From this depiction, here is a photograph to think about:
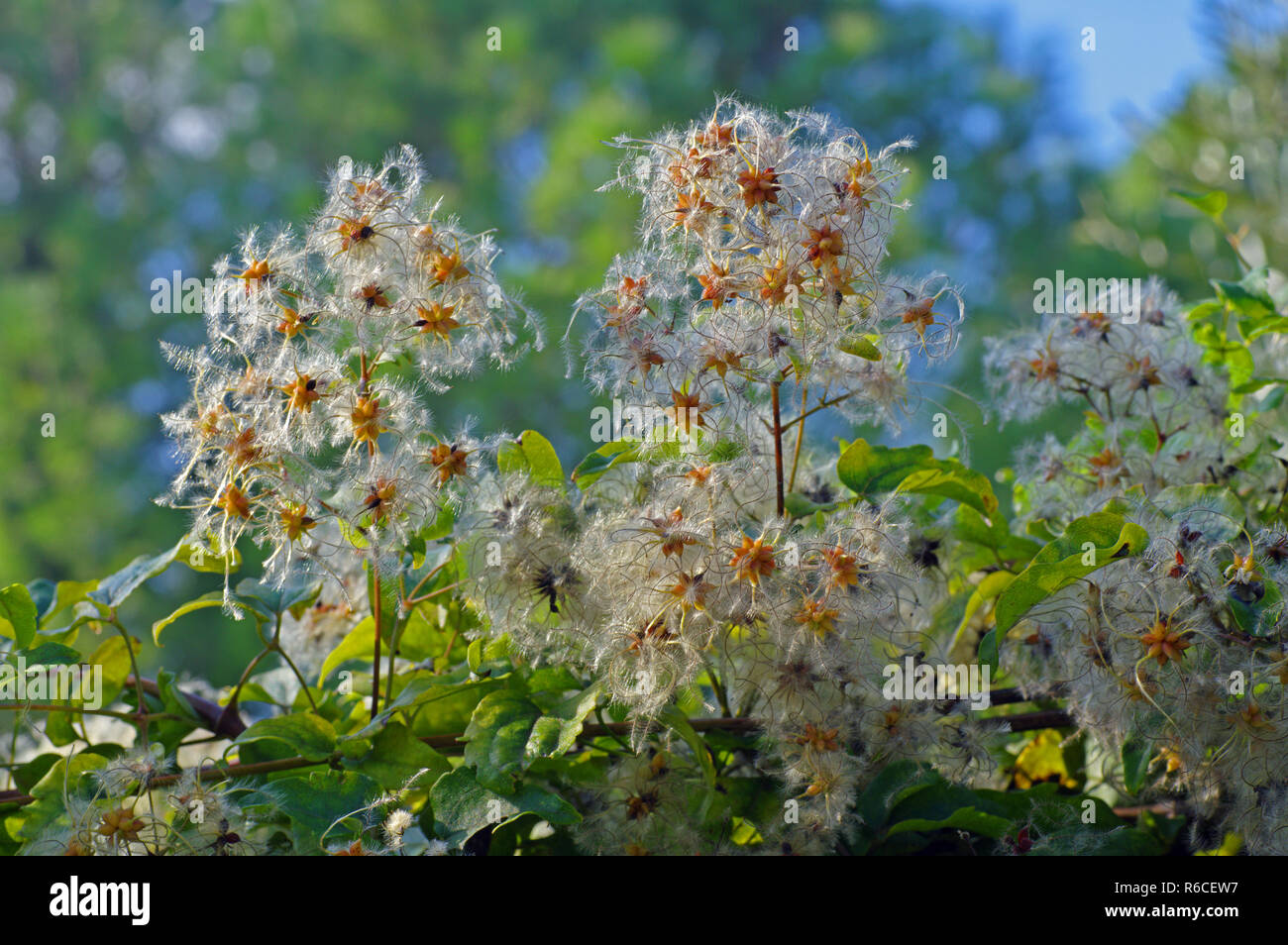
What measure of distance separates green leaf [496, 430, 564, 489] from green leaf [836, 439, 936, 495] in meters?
0.21

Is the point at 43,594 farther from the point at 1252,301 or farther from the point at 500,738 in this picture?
the point at 1252,301

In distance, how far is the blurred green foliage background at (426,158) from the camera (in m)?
7.12

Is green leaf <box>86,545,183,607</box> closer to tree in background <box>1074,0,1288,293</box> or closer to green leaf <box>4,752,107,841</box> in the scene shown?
green leaf <box>4,752,107,841</box>

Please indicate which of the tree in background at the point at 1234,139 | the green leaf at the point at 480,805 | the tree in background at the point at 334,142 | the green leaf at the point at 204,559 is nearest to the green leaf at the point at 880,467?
the green leaf at the point at 480,805

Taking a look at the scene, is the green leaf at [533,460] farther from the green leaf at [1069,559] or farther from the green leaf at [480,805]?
the green leaf at [1069,559]

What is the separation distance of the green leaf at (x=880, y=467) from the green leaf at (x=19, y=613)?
0.60 metres

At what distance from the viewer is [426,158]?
28.5 ft

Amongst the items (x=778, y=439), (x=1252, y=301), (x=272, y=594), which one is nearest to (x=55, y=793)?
(x=272, y=594)

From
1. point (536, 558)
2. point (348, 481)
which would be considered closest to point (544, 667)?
point (536, 558)

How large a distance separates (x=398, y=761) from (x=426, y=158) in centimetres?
856

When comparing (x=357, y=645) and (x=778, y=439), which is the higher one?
(x=778, y=439)

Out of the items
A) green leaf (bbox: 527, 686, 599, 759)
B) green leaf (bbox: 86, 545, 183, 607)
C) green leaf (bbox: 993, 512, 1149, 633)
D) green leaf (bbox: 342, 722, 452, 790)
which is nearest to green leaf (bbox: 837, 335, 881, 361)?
green leaf (bbox: 993, 512, 1149, 633)

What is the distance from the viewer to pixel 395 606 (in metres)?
0.79

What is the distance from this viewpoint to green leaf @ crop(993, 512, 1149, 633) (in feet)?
2.08
